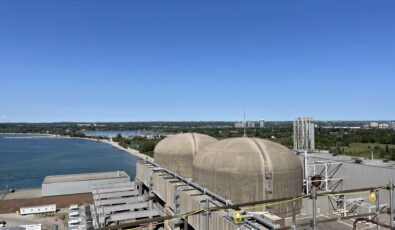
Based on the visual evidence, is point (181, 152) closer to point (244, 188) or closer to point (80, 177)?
point (244, 188)

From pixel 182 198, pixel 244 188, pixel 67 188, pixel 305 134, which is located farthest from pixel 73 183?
pixel 305 134

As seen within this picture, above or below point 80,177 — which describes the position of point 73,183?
below

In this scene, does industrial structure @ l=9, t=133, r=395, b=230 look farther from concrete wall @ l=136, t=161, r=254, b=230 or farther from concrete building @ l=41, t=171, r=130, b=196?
concrete building @ l=41, t=171, r=130, b=196

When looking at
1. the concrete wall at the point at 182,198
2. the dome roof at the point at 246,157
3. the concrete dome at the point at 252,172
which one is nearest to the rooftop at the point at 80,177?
the concrete wall at the point at 182,198

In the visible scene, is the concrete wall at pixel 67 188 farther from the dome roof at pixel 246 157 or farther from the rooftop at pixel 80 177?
the dome roof at pixel 246 157

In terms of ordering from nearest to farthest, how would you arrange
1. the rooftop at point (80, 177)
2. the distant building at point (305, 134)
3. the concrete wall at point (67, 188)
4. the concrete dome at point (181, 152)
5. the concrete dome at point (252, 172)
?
1. the concrete dome at point (252, 172)
2. the concrete dome at point (181, 152)
3. the distant building at point (305, 134)
4. the concrete wall at point (67, 188)
5. the rooftop at point (80, 177)

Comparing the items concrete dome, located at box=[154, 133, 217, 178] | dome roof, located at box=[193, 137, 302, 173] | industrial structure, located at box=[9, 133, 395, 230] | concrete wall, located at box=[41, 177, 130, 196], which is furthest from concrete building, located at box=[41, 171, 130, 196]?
dome roof, located at box=[193, 137, 302, 173]

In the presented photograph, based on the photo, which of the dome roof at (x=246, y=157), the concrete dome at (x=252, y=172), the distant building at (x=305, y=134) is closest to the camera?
the concrete dome at (x=252, y=172)
